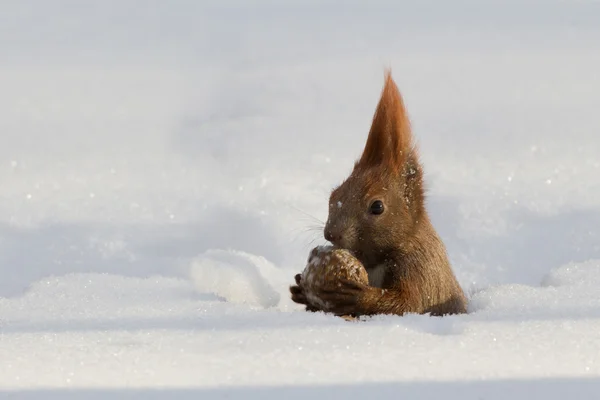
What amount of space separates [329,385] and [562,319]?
96 cm

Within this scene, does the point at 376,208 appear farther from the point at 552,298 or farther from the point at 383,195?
the point at 552,298

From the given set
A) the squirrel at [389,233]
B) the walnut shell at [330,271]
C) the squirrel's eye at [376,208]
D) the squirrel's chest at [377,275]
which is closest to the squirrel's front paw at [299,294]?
the squirrel at [389,233]

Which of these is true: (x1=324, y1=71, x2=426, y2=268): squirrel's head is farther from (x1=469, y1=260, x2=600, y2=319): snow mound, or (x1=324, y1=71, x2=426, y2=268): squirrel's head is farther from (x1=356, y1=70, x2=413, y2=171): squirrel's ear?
(x1=469, y1=260, x2=600, y2=319): snow mound

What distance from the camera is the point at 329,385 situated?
251 centimetres

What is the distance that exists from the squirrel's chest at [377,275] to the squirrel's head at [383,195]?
0.07 ft

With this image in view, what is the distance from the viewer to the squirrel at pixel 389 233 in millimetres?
3580

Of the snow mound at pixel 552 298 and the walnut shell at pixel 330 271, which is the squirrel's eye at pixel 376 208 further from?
the snow mound at pixel 552 298

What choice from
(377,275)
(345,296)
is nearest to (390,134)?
(377,275)

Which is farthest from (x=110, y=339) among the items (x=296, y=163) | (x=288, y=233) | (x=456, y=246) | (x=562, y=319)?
(x=296, y=163)

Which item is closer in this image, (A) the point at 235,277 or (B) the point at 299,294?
(B) the point at 299,294

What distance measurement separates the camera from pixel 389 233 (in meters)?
3.73

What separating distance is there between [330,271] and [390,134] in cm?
60

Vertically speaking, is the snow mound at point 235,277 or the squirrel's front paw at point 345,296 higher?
the snow mound at point 235,277

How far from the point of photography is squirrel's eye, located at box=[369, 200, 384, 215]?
147 inches
